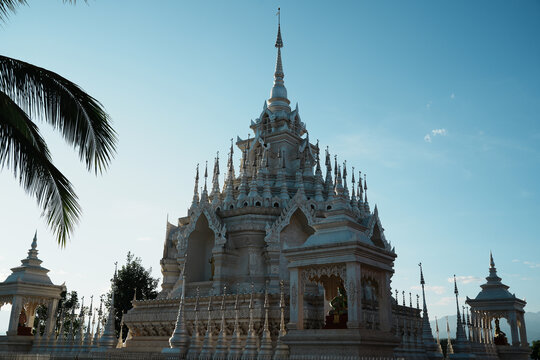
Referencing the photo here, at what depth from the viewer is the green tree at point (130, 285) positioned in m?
44.1

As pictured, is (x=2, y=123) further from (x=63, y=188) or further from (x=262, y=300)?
(x=262, y=300)

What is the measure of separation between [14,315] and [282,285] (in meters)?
17.6

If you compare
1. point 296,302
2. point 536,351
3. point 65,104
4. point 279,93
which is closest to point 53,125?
point 65,104

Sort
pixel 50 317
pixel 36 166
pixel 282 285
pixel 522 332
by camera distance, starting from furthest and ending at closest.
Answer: pixel 522 332 < pixel 50 317 < pixel 282 285 < pixel 36 166

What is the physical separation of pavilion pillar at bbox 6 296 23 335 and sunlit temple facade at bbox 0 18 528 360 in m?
0.13

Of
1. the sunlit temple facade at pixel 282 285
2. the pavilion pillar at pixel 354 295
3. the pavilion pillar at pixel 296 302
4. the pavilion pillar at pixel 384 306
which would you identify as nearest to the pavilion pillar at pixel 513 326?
the sunlit temple facade at pixel 282 285

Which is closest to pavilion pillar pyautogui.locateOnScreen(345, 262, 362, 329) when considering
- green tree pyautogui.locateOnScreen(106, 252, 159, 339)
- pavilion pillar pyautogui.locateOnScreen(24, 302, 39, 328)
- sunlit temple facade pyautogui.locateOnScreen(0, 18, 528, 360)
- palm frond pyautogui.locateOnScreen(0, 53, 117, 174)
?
sunlit temple facade pyautogui.locateOnScreen(0, 18, 528, 360)

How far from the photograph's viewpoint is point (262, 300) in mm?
21234

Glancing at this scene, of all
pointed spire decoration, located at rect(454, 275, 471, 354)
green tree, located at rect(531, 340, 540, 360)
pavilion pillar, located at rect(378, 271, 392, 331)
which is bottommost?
green tree, located at rect(531, 340, 540, 360)

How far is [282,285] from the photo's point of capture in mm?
17141

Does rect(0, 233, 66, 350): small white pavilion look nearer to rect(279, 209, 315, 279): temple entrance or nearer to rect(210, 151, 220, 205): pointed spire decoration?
rect(210, 151, 220, 205): pointed spire decoration

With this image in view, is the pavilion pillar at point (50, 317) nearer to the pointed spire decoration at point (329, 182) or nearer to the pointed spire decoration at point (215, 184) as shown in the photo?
the pointed spire decoration at point (215, 184)

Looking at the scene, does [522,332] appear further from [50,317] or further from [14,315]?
[14,315]

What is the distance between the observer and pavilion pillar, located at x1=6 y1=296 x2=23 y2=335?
87.1 feet
